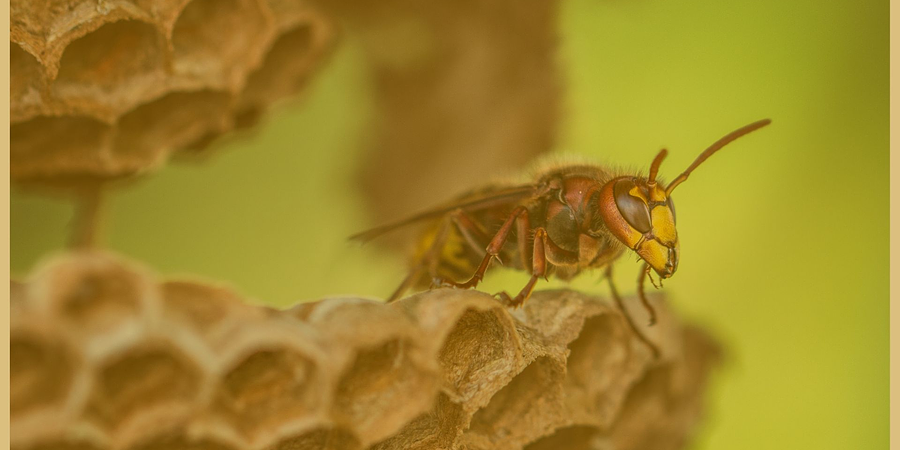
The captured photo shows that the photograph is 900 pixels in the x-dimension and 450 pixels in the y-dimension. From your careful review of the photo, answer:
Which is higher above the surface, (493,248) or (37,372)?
(493,248)

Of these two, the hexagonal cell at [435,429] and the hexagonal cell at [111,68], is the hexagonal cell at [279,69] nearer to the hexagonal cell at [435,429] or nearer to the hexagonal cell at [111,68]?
the hexagonal cell at [111,68]

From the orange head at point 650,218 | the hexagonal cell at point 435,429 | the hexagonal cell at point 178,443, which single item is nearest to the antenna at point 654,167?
the orange head at point 650,218

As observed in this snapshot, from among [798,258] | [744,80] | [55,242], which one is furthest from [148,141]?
[798,258]

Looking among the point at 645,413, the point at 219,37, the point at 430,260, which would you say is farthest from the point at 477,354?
the point at 219,37

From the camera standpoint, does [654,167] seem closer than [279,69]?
Yes

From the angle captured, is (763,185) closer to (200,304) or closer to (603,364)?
(603,364)

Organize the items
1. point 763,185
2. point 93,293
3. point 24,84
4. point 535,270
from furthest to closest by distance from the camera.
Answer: point 763,185
point 535,270
point 24,84
point 93,293

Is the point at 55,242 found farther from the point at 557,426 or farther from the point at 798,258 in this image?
the point at 798,258
